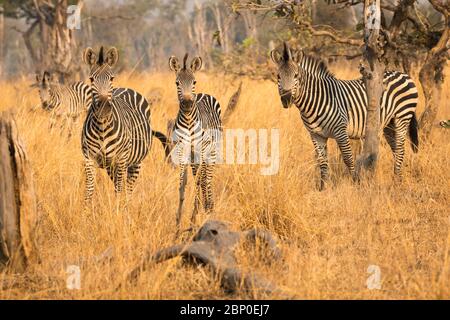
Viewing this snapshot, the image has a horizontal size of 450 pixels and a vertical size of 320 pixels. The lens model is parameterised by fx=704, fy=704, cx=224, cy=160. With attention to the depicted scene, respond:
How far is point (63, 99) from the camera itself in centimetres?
1065

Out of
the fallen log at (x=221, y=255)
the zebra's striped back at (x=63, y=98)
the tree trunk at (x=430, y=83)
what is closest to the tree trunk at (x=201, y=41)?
the zebra's striped back at (x=63, y=98)

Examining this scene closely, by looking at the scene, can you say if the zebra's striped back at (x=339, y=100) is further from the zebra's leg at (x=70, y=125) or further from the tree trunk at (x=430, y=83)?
the zebra's leg at (x=70, y=125)

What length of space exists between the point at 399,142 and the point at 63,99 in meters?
5.28

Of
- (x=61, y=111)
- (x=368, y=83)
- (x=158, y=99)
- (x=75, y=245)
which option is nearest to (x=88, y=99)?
(x=61, y=111)

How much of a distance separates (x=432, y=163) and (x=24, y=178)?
4.17 m

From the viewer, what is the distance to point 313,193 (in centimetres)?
667

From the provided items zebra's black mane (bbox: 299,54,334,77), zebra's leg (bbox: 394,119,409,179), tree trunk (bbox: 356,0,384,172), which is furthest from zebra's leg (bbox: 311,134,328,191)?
zebra's leg (bbox: 394,119,409,179)

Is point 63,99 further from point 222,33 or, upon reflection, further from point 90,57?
point 90,57

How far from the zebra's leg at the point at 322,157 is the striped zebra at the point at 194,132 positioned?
1.09 metres

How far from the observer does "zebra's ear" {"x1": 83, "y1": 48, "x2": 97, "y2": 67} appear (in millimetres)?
5633

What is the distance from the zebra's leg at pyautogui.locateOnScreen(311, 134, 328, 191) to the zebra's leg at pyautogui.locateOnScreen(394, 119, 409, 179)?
802mm

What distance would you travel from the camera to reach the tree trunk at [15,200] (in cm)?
418

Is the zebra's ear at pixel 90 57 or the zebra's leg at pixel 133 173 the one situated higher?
the zebra's ear at pixel 90 57

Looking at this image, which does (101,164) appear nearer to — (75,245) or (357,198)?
(75,245)
